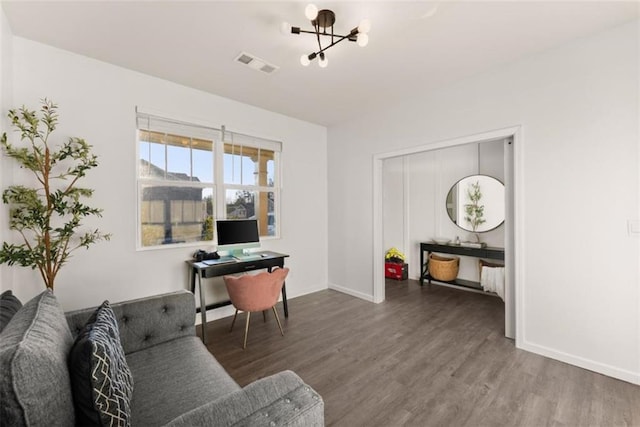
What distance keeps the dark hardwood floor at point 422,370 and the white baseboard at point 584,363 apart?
0.20 feet

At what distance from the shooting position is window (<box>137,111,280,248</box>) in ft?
10.0

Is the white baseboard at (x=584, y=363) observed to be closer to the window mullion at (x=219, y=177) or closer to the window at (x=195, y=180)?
the window at (x=195, y=180)

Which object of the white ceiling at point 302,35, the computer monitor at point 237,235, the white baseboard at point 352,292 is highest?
the white ceiling at point 302,35

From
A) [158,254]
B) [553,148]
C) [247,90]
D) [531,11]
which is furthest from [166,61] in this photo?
[553,148]

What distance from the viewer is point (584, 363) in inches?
91.7

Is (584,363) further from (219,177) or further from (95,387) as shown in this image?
(219,177)

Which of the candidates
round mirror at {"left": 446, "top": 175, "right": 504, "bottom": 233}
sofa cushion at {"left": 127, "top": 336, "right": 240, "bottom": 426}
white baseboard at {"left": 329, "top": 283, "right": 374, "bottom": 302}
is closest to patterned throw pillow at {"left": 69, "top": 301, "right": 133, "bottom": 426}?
sofa cushion at {"left": 127, "top": 336, "right": 240, "bottom": 426}

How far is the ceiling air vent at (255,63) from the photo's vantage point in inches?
103

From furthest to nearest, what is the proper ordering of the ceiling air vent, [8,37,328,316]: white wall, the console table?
the console table → the ceiling air vent → [8,37,328,316]: white wall

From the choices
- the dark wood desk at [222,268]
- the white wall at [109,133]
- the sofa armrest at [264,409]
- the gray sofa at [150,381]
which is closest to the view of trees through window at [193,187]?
the white wall at [109,133]

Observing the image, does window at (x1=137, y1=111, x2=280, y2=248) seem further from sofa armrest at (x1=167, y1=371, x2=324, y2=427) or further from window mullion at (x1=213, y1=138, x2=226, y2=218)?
sofa armrest at (x1=167, y1=371, x2=324, y2=427)

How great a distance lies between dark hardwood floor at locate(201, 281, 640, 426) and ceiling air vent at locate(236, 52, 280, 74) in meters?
2.77

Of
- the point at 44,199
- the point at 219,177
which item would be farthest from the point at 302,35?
the point at 44,199

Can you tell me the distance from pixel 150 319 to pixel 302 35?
2.42 meters
